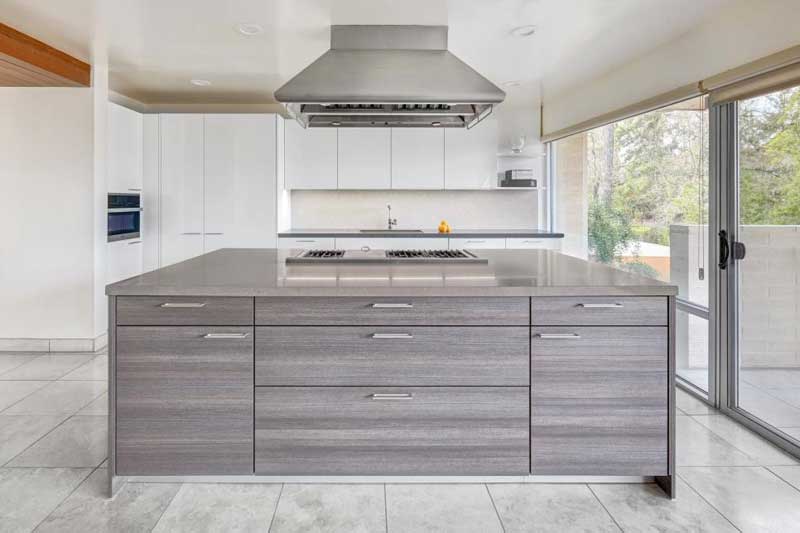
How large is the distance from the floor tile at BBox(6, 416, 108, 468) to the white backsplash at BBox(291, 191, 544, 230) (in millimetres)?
3419

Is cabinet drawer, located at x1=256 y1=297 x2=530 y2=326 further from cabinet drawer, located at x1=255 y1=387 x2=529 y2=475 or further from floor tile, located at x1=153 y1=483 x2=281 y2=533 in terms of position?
floor tile, located at x1=153 y1=483 x2=281 y2=533

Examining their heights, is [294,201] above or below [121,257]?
above

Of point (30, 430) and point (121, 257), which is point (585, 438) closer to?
point (30, 430)

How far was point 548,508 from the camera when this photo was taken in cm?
220

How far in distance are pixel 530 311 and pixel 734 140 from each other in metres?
1.76

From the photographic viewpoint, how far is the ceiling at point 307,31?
309 cm

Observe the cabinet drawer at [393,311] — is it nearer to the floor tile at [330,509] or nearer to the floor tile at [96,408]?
the floor tile at [330,509]

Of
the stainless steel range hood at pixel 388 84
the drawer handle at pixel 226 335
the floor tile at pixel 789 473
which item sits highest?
the stainless steel range hood at pixel 388 84

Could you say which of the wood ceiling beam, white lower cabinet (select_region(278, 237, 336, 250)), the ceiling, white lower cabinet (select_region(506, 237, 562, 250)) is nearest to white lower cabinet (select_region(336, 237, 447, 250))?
white lower cabinet (select_region(278, 237, 336, 250))

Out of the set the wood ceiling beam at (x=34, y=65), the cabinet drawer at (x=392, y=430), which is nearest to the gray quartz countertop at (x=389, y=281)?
the cabinet drawer at (x=392, y=430)

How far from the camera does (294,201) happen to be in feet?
20.1

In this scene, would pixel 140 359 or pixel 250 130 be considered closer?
pixel 140 359

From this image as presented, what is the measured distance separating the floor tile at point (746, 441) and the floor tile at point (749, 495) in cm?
15

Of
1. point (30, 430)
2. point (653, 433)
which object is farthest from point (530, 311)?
point (30, 430)
